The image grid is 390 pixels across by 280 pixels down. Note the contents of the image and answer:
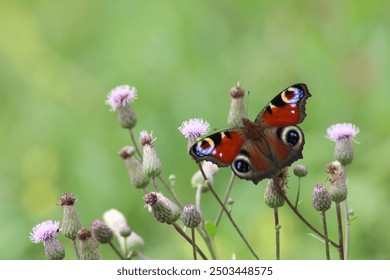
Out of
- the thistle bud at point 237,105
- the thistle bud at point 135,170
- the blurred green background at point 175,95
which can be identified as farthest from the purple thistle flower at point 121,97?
the blurred green background at point 175,95

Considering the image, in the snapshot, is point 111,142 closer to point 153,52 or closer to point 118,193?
point 118,193

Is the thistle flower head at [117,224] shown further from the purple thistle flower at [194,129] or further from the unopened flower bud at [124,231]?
the purple thistle flower at [194,129]

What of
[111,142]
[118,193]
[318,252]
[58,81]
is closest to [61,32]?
[58,81]

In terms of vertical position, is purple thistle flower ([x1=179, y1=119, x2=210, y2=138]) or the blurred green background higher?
the blurred green background

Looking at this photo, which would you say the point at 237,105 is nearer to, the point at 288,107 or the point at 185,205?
the point at 288,107

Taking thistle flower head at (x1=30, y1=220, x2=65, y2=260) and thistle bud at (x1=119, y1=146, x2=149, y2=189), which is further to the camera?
thistle bud at (x1=119, y1=146, x2=149, y2=189)

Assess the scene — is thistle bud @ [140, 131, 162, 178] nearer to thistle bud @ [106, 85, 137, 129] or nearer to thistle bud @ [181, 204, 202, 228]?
thistle bud @ [181, 204, 202, 228]

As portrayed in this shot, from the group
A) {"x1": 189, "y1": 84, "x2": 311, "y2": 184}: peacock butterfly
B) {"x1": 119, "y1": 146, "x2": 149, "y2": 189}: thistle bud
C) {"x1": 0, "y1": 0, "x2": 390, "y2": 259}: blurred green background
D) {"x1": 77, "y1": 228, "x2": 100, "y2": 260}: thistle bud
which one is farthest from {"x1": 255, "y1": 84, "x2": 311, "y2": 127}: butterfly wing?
{"x1": 0, "y1": 0, "x2": 390, "y2": 259}: blurred green background
